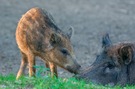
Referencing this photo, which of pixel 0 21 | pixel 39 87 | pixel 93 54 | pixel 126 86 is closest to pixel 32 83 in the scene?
pixel 39 87

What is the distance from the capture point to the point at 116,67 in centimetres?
1180

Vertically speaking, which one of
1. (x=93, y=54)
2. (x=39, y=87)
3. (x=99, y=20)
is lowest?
(x=39, y=87)

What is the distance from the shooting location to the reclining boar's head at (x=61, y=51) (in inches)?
483

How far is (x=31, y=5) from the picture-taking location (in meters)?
22.4

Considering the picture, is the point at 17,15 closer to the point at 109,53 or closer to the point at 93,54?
the point at 93,54

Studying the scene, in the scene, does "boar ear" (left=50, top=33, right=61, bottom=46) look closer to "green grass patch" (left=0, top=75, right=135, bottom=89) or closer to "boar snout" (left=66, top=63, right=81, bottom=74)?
"boar snout" (left=66, top=63, right=81, bottom=74)

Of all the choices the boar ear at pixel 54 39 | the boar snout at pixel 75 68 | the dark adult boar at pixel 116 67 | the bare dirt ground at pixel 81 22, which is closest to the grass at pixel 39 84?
the dark adult boar at pixel 116 67

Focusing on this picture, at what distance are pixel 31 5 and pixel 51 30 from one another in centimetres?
1008

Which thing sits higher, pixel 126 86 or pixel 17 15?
pixel 17 15

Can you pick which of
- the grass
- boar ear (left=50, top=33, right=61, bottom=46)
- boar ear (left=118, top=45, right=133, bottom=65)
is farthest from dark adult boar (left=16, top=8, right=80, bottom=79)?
the grass

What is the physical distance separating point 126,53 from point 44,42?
62.7 inches

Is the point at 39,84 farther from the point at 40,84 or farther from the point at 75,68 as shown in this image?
the point at 75,68

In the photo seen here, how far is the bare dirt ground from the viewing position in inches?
664

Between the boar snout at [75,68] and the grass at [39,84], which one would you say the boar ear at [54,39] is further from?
the grass at [39,84]
